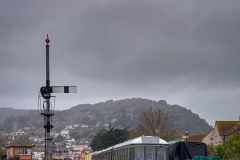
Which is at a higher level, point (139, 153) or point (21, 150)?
point (21, 150)

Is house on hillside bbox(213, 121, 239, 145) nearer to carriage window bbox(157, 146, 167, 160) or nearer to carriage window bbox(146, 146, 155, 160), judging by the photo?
carriage window bbox(157, 146, 167, 160)

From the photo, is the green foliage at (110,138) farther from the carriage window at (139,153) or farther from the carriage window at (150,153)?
the carriage window at (139,153)

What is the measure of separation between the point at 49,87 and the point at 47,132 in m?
2.11

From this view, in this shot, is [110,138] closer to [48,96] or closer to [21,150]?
[21,150]

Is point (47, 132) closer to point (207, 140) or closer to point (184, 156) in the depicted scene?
point (184, 156)

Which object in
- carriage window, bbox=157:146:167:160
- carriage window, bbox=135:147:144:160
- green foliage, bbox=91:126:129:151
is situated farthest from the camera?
green foliage, bbox=91:126:129:151

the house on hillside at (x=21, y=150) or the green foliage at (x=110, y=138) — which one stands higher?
the green foliage at (x=110, y=138)

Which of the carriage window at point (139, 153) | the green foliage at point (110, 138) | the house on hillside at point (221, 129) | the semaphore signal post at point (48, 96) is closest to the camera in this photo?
the semaphore signal post at point (48, 96)

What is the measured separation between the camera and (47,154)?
83.7ft

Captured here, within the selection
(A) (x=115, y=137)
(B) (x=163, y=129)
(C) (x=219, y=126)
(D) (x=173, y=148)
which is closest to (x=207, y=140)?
(C) (x=219, y=126)

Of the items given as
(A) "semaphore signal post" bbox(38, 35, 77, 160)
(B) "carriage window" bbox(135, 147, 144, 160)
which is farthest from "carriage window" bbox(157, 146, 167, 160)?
(A) "semaphore signal post" bbox(38, 35, 77, 160)

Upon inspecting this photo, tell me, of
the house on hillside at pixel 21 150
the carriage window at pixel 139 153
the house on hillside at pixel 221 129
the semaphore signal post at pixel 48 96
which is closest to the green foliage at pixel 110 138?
the house on hillside at pixel 21 150

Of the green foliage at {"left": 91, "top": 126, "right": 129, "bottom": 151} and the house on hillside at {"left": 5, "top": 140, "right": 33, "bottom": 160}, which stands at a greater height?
the green foliage at {"left": 91, "top": 126, "right": 129, "bottom": 151}

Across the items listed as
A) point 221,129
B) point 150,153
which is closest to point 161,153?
point 150,153
